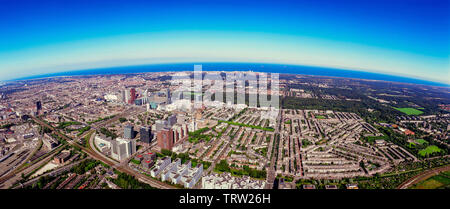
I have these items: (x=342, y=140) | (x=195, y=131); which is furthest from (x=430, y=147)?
(x=195, y=131)

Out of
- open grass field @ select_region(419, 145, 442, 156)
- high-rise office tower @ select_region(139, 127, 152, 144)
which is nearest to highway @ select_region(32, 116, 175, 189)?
high-rise office tower @ select_region(139, 127, 152, 144)

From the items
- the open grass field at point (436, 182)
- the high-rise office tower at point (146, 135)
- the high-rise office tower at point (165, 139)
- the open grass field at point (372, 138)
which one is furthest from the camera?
the open grass field at point (372, 138)

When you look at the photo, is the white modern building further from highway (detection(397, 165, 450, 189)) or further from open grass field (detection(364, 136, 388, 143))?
open grass field (detection(364, 136, 388, 143))

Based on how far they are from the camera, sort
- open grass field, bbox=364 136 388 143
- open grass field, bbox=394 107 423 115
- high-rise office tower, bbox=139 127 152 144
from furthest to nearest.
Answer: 1. open grass field, bbox=394 107 423 115
2. open grass field, bbox=364 136 388 143
3. high-rise office tower, bbox=139 127 152 144

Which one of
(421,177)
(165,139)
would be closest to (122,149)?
(165,139)

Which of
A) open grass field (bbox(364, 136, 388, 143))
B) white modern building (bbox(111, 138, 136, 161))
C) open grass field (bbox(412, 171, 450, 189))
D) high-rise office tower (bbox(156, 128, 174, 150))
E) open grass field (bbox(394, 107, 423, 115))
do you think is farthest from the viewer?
open grass field (bbox(394, 107, 423, 115))

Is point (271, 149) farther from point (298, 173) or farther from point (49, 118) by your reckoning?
point (49, 118)

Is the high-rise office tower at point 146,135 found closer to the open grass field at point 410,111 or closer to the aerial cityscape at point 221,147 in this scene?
the aerial cityscape at point 221,147

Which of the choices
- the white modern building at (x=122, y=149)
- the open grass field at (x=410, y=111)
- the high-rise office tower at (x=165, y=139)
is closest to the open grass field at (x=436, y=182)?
the high-rise office tower at (x=165, y=139)
